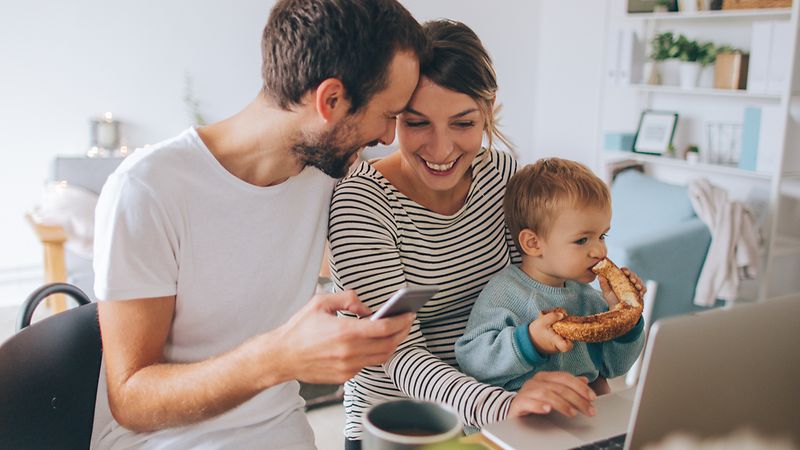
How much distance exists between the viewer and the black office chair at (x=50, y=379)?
3.16 feet

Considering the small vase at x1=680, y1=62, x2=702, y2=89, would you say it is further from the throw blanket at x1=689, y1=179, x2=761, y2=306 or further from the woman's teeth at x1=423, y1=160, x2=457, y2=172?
the woman's teeth at x1=423, y1=160, x2=457, y2=172

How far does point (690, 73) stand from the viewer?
13.1 feet

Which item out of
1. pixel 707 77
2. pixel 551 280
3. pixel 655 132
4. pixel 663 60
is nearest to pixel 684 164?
pixel 655 132

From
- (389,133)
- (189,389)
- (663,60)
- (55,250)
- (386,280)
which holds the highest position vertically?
(663,60)

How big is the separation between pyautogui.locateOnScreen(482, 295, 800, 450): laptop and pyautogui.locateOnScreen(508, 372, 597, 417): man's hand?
0.09 meters

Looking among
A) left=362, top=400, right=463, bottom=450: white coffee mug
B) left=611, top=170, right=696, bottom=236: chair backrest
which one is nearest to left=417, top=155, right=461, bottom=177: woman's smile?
left=362, top=400, right=463, bottom=450: white coffee mug

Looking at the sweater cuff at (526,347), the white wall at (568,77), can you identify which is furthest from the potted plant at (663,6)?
the sweater cuff at (526,347)

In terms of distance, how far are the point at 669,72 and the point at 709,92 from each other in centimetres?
52

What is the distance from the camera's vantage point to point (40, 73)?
4.16 metres

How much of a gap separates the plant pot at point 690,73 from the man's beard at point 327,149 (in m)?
3.27

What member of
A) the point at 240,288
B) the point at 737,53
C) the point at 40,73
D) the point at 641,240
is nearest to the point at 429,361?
the point at 240,288

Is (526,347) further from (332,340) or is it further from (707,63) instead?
(707,63)

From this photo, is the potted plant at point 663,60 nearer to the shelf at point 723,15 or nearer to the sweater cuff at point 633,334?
the shelf at point 723,15

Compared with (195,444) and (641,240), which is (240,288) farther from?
(641,240)
